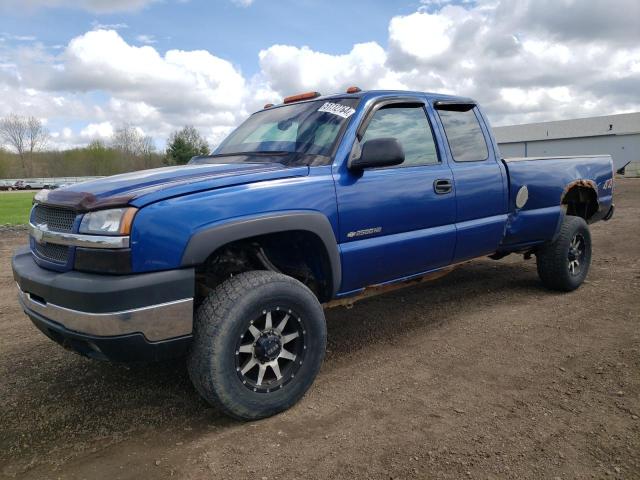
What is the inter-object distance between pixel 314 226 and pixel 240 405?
3.61ft

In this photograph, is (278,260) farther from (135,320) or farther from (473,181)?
(473,181)

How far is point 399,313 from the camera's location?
485cm

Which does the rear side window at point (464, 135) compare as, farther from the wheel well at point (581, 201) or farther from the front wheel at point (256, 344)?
the front wheel at point (256, 344)

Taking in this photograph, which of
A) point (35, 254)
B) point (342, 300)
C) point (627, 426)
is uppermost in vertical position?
point (35, 254)

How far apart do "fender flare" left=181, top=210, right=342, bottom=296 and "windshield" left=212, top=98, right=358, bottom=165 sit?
47cm

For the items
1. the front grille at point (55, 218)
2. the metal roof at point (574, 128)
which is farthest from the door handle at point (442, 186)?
the metal roof at point (574, 128)

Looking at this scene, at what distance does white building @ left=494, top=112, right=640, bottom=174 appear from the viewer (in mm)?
49875

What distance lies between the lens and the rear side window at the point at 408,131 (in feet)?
12.0

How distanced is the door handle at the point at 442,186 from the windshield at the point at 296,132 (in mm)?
848

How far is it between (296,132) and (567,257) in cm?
327

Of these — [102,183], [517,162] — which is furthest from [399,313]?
[102,183]

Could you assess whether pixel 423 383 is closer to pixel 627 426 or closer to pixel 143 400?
pixel 627 426

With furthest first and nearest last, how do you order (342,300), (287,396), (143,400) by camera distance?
(342,300)
(143,400)
(287,396)

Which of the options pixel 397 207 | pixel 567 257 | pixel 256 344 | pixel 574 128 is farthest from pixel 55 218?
pixel 574 128
